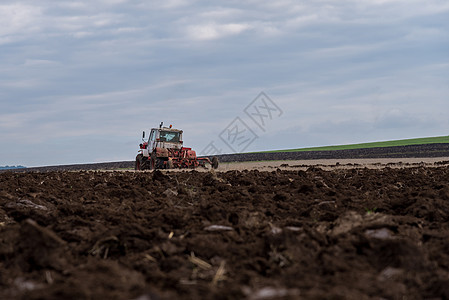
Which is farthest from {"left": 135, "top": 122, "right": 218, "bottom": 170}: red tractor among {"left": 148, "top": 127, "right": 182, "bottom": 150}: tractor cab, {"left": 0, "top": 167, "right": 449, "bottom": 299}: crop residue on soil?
{"left": 0, "top": 167, "right": 449, "bottom": 299}: crop residue on soil

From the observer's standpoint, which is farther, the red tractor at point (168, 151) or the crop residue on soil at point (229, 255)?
the red tractor at point (168, 151)

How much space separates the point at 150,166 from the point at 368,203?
19.8 m

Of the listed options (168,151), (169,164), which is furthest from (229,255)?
(168,151)

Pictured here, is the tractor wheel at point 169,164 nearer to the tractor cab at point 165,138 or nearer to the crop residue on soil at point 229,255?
the tractor cab at point 165,138

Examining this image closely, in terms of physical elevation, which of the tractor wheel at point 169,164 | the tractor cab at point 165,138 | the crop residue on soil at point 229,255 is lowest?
the crop residue on soil at point 229,255

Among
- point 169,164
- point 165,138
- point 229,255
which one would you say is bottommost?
point 229,255

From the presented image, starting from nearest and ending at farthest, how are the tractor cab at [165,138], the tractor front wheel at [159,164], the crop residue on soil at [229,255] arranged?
the crop residue on soil at [229,255] → the tractor front wheel at [159,164] → the tractor cab at [165,138]

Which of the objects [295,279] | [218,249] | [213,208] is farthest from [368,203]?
[295,279]

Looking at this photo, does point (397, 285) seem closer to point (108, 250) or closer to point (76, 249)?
point (108, 250)

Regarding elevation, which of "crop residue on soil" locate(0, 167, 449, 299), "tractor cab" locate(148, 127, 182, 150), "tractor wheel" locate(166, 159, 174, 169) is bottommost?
"crop residue on soil" locate(0, 167, 449, 299)

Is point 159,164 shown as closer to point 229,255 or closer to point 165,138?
point 165,138

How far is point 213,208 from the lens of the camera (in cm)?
624

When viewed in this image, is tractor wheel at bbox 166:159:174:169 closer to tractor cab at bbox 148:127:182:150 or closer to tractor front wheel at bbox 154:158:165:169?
tractor front wheel at bbox 154:158:165:169

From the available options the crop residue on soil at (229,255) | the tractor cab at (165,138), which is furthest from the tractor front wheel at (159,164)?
the crop residue on soil at (229,255)
